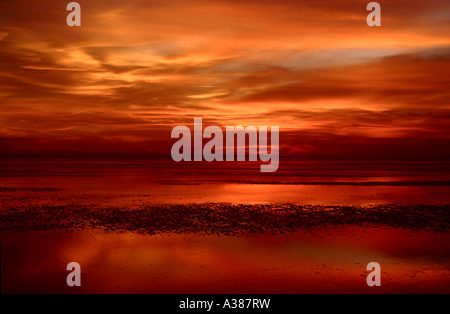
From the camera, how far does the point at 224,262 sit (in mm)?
15352

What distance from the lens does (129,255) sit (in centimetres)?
1606

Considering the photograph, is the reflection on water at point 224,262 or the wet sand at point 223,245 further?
the wet sand at point 223,245

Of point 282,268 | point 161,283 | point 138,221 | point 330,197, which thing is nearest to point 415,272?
point 282,268

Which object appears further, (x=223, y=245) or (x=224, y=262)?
(x=223, y=245)

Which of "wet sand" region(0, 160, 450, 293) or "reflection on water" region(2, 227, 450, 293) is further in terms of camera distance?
"wet sand" region(0, 160, 450, 293)

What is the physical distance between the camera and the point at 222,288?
12.6 metres

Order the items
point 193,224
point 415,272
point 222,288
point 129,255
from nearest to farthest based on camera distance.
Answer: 1. point 222,288
2. point 415,272
3. point 129,255
4. point 193,224

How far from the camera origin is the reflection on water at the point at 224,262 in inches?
501

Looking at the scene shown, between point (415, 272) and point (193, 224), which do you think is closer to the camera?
point (415, 272)

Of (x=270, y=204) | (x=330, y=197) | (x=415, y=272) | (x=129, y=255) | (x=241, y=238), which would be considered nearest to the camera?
(x=415, y=272)

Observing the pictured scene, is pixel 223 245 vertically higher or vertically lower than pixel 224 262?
higher

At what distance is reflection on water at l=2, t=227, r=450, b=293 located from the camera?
41.8 ft

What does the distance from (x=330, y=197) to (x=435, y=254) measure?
19991 mm

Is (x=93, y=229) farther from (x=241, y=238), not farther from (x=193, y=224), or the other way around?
(x=241, y=238)
